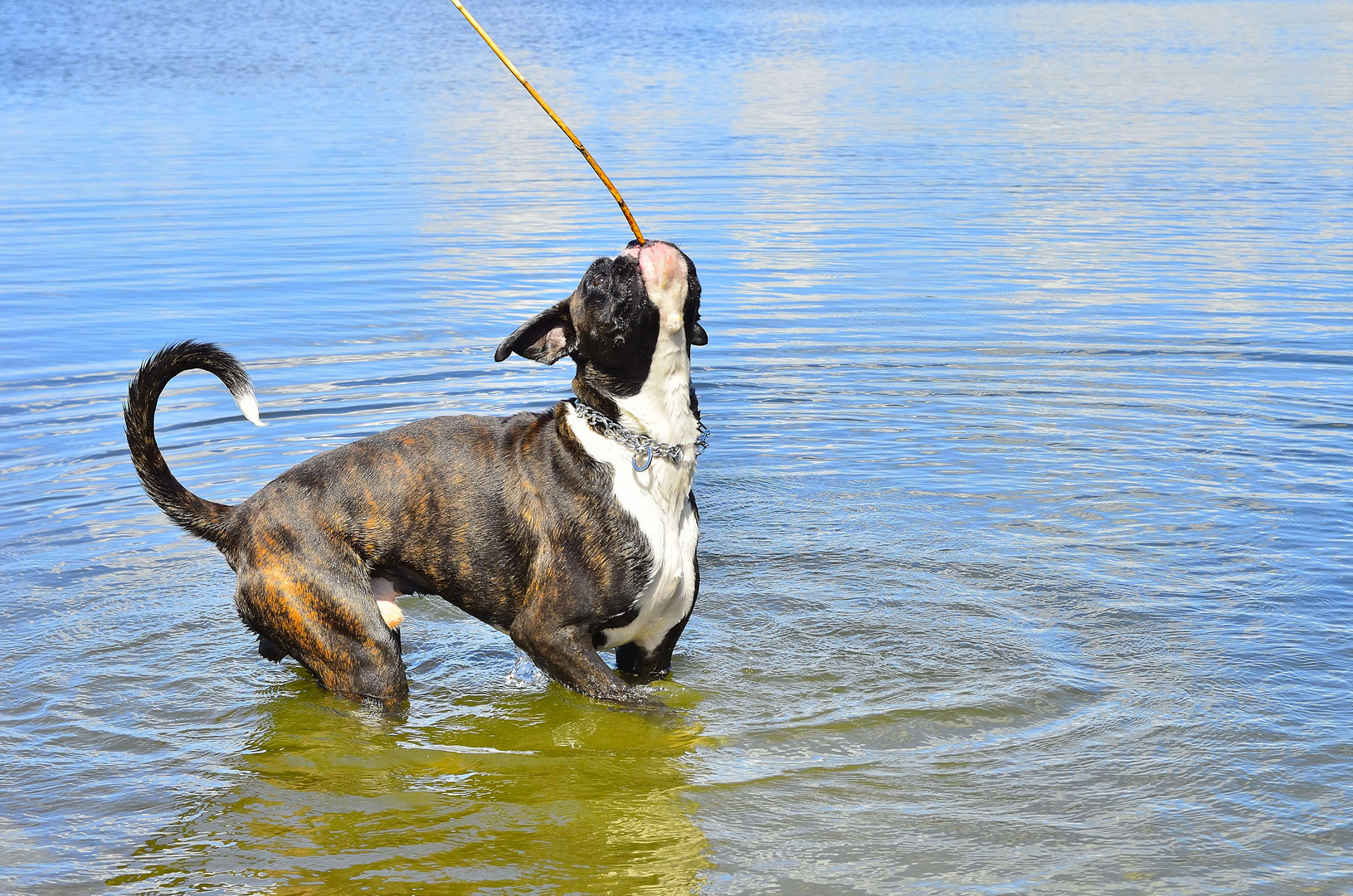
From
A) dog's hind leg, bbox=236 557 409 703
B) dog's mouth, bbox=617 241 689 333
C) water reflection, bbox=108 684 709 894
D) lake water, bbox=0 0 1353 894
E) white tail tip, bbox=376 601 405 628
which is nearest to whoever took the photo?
water reflection, bbox=108 684 709 894

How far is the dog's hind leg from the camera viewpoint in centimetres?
483

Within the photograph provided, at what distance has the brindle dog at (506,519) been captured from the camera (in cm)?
484

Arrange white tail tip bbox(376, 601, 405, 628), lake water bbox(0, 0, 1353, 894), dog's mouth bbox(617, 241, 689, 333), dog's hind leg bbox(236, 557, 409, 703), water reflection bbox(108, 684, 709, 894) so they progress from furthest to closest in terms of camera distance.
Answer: white tail tip bbox(376, 601, 405, 628) → dog's hind leg bbox(236, 557, 409, 703) → dog's mouth bbox(617, 241, 689, 333) → lake water bbox(0, 0, 1353, 894) → water reflection bbox(108, 684, 709, 894)

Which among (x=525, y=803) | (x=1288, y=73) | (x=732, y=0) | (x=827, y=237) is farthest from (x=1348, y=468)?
(x=732, y=0)

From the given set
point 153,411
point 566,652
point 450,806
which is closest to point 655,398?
point 566,652

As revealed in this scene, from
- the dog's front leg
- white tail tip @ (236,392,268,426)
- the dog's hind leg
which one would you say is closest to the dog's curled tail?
white tail tip @ (236,392,268,426)

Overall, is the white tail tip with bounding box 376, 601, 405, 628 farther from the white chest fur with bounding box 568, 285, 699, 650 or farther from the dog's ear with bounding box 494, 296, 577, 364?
the dog's ear with bounding box 494, 296, 577, 364

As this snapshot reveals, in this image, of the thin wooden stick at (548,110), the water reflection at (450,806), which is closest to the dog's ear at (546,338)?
the thin wooden stick at (548,110)

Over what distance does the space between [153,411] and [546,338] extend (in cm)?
145

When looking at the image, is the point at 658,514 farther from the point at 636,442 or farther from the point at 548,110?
the point at 548,110

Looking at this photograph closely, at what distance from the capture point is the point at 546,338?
4.96m

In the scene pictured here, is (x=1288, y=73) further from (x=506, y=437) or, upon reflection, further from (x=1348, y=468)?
(x=506, y=437)

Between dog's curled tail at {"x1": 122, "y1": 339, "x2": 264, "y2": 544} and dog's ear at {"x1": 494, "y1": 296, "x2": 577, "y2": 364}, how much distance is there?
3.10 ft

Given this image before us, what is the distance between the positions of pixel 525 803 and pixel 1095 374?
620 cm
